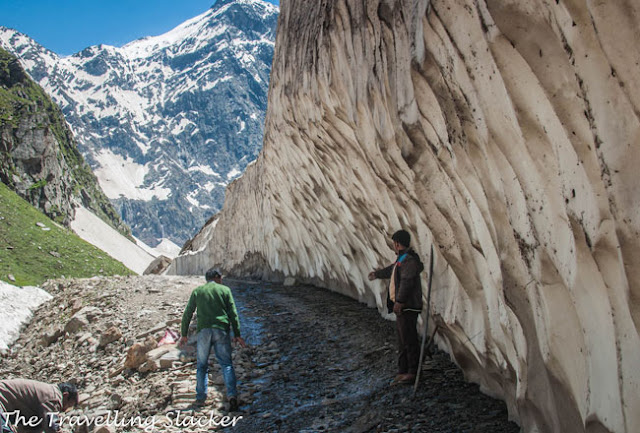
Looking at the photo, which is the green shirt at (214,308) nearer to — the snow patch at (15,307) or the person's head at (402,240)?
the person's head at (402,240)

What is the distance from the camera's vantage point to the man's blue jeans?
19.8ft

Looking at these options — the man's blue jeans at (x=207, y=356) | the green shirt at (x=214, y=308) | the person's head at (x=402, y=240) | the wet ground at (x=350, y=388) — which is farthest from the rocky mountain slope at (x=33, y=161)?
the person's head at (x=402, y=240)

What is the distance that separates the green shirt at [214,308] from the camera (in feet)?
20.5

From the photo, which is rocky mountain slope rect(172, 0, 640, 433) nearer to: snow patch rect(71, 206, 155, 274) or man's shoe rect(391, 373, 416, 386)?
man's shoe rect(391, 373, 416, 386)

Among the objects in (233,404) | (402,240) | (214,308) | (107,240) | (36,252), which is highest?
(107,240)

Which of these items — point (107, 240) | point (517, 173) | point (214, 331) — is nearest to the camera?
point (517, 173)

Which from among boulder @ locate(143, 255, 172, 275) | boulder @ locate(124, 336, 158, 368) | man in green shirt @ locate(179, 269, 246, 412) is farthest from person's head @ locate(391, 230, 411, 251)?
boulder @ locate(143, 255, 172, 275)

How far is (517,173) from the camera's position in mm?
3848

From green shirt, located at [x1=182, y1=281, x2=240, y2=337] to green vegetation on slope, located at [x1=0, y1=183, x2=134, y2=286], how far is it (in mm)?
14887

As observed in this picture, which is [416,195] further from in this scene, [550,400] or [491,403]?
[550,400]

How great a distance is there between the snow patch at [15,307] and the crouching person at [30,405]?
6975mm

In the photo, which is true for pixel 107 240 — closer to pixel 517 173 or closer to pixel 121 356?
pixel 121 356

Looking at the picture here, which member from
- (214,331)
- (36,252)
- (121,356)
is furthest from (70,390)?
(36,252)

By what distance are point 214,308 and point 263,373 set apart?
1370mm
